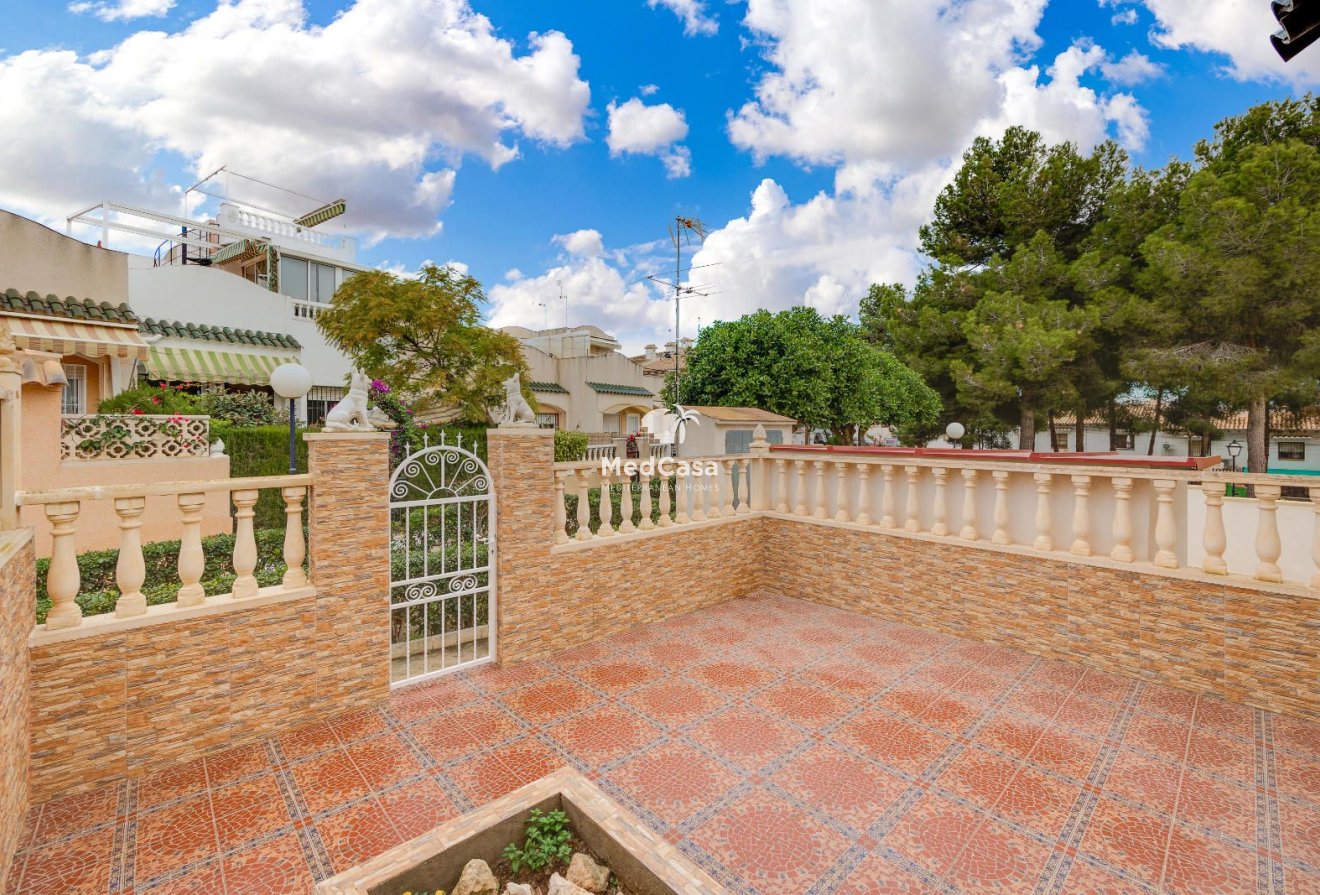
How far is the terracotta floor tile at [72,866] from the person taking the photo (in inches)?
94.3

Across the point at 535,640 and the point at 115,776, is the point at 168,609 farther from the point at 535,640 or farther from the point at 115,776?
the point at 535,640

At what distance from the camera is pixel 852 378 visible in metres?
18.4

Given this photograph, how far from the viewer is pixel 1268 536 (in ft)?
13.3

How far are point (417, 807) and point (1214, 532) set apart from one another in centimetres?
572

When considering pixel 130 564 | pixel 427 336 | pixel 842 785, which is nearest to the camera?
pixel 842 785

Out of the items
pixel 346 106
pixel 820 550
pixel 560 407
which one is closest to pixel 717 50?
pixel 346 106

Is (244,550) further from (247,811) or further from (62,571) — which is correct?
(247,811)

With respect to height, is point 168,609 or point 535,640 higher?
point 168,609

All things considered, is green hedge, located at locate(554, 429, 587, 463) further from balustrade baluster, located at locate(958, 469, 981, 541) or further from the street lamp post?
balustrade baluster, located at locate(958, 469, 981, 541)

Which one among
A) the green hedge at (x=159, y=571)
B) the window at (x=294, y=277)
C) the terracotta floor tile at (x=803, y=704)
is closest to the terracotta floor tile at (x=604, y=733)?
the terracotta floor tile at (x=803, y=704)

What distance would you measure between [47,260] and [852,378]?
1900 cm

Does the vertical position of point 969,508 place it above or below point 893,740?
above

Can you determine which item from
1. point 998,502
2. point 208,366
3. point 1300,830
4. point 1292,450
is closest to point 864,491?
point 998,502

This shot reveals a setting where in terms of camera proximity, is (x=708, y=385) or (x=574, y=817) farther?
(x=708, y=385)
